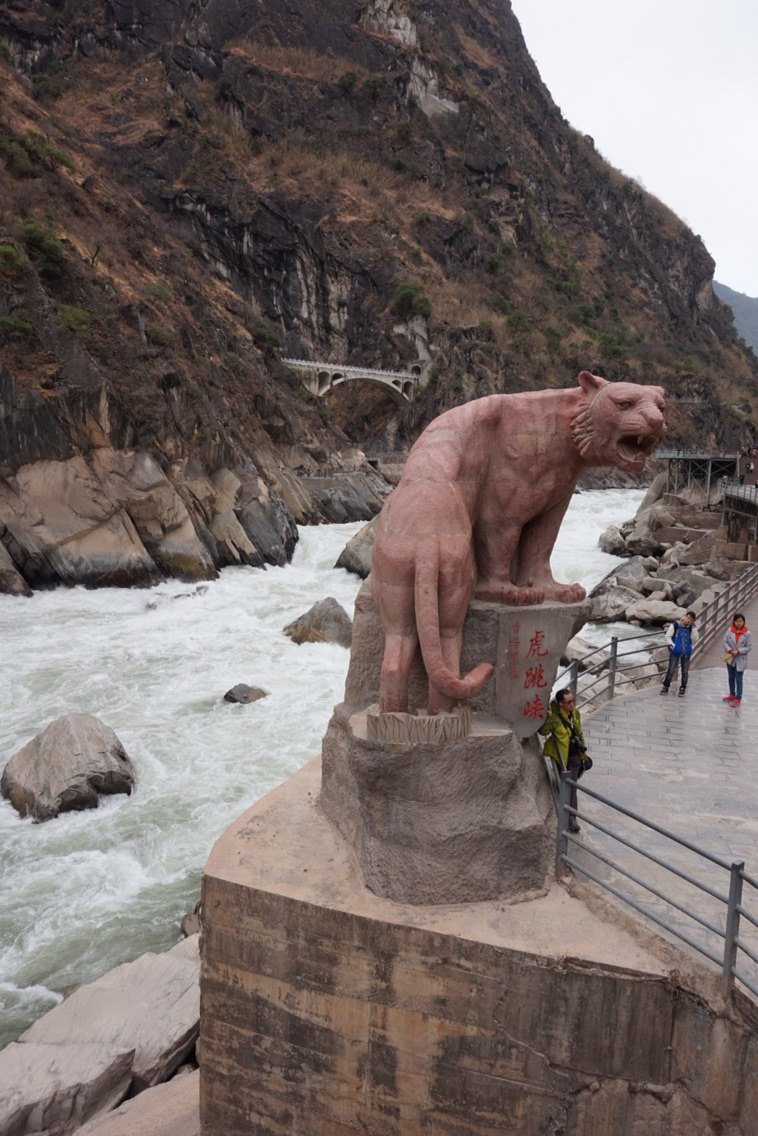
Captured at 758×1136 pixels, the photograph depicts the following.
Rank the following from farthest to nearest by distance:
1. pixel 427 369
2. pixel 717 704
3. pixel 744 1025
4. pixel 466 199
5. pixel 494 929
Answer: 1. pixel 466 199
2. pixel 427 369
3. pixel 717 704
4. pixel 494 929
5. pixel 744 1025

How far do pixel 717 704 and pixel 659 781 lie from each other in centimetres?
273

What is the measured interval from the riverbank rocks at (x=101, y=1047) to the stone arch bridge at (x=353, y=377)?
45248 millimetres

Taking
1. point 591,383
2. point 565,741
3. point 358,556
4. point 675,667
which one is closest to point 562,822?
point 565,741

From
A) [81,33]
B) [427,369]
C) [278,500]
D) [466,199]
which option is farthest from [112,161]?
[278,500]

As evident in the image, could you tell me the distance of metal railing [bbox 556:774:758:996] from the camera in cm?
379

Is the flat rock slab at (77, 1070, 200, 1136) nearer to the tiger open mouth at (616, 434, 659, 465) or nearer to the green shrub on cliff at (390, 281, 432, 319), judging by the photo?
the tiger open mouth at (616, 434, 659, 465)

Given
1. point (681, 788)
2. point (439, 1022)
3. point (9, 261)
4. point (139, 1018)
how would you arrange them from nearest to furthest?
point (439, 1022), point (139, 1018), point (681, 788), point (9, 261)

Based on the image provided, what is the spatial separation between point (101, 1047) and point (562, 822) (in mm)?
3599

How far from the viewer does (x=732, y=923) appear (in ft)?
12.6

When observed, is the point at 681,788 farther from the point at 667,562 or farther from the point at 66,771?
the point at 667,562

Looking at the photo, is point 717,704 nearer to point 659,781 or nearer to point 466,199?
point 659,781

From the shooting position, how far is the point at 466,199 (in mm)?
69500

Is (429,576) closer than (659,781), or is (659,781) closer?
(429,576)

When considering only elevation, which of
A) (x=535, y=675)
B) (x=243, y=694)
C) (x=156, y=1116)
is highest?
(x=535, y=675)
